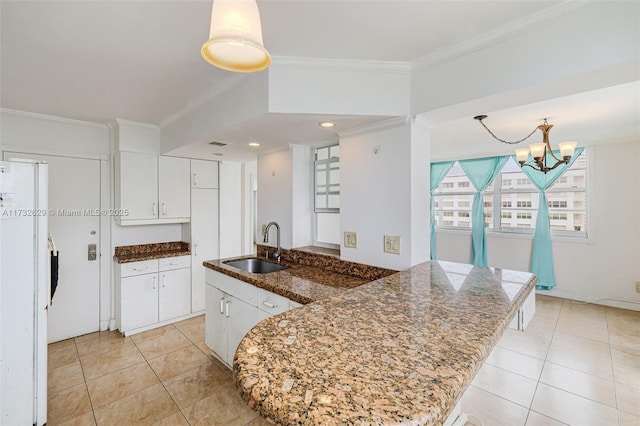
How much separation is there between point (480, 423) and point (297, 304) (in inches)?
58.0

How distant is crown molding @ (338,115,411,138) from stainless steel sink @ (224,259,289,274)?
141cm

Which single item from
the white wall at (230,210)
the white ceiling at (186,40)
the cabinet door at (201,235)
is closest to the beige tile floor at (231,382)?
the cabinet door at (201,235)

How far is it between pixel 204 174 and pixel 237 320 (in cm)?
226

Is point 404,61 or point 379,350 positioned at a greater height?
point 404,61

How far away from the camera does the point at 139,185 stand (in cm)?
327

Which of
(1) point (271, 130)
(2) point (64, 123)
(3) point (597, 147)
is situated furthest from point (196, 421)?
(3) point (597, 147)

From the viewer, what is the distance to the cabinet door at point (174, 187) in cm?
345

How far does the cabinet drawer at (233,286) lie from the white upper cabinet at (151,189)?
1.24 metres

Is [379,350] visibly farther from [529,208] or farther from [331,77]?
[529,208]

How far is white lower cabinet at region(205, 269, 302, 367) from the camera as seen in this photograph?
6.68 feet

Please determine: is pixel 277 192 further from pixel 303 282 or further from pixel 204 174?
pixel 204 174

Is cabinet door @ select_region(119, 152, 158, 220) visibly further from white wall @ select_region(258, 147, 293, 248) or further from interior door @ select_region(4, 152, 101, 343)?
white wall @ select_region(258, 147, 293, 248)

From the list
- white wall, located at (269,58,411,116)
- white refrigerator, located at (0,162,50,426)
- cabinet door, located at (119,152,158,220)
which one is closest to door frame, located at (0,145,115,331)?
cabinet door, located at (119,152,158,220)

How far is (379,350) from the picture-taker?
0.89m
